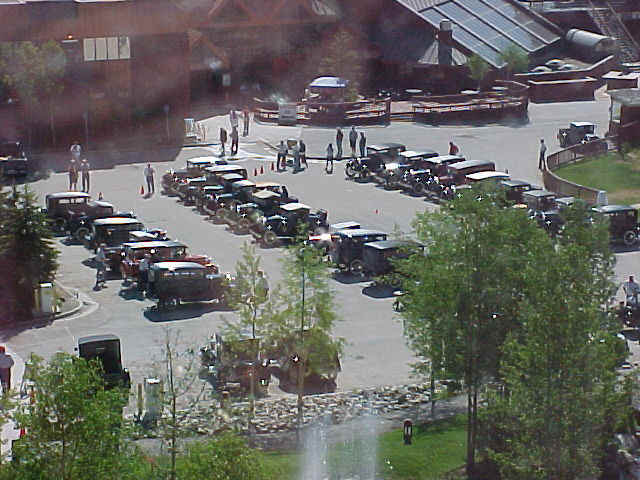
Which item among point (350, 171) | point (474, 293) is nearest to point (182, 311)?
point (474, 293)

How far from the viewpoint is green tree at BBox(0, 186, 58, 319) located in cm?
3516

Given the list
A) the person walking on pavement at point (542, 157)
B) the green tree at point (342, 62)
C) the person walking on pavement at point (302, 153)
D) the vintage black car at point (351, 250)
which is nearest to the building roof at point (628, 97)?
the person walking on pavement at point (542, 157)

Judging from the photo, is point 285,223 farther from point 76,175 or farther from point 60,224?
point 76,175

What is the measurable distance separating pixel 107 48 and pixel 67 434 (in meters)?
45.6

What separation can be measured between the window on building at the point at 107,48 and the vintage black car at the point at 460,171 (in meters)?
18.9

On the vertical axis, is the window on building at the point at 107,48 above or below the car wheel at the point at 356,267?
above

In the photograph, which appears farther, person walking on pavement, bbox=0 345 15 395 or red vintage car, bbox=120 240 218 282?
red vintage car, bbox=120 240 218 282

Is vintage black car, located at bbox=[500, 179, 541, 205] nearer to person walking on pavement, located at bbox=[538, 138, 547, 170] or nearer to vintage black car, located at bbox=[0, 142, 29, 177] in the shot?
person walking on pavement, located at bbox=[538, 138, 547, 170]

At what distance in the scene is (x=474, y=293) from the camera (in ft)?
84.6

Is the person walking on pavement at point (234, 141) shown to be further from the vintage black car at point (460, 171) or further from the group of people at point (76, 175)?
the vintage black car at point (460, 171)

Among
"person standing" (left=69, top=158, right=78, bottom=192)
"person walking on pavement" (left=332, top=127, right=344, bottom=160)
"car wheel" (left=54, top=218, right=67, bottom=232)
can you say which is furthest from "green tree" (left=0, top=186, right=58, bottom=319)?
"person walking on pavement" (left=332, top=127, right=344, bottom=160)

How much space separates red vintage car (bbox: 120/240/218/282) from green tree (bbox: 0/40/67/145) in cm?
2122

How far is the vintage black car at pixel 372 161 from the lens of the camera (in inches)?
2069

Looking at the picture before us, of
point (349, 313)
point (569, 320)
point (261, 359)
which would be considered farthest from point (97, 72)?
point (569, 320)
